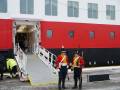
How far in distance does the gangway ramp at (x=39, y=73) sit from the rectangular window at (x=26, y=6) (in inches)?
196

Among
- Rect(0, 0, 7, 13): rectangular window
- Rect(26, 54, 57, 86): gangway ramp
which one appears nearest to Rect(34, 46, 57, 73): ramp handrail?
Rect(26, 54, 57, 86): gangway ramp

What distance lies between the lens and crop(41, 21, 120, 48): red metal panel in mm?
28609

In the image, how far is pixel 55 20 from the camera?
29094mm

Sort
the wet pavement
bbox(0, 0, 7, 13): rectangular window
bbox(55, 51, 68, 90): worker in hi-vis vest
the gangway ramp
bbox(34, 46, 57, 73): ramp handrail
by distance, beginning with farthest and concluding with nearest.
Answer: bbox(0, 0, 7, 13): rectangular window
bbox(34, 46, 57, 73): ramp handrail
the gangway ramp
the wet pavement
bbox(55, 51, 68, 90): worker in hi-vis vest

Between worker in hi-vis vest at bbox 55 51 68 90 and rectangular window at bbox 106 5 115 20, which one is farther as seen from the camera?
rectangular window at bbox 106 5 115 20

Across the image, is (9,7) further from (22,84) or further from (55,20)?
(22,84)

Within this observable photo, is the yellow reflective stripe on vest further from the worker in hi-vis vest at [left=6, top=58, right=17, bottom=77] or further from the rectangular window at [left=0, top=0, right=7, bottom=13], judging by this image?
the rectangular window at [left=0, top=0, right=7, bottom=13]

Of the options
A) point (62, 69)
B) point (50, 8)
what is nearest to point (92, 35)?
point (50, 8)

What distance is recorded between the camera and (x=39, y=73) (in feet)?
69.2

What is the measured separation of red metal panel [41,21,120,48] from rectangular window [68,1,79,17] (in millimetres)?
898

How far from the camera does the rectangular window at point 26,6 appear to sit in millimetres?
27734

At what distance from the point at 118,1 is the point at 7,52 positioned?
505 inches

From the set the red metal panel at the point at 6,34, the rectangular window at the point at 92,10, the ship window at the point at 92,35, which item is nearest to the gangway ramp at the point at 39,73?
the red metal panel at the point at 6,34

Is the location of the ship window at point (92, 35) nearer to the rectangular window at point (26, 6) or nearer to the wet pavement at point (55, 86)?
the rectangular window at point (26, 6)
